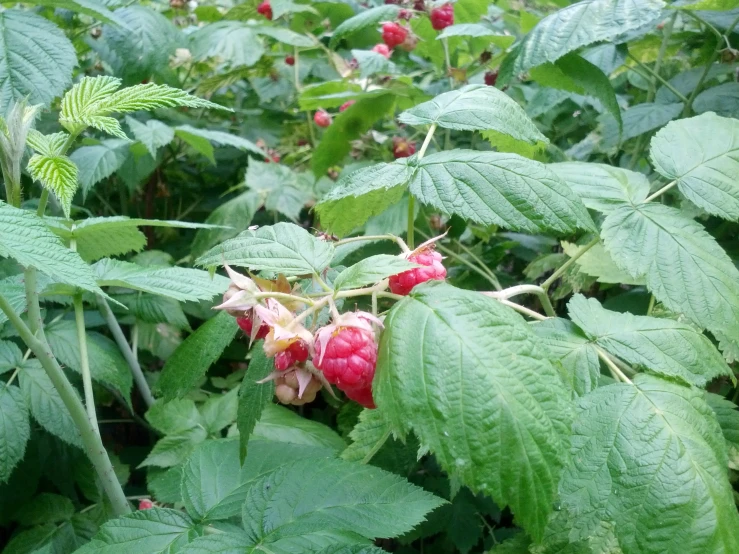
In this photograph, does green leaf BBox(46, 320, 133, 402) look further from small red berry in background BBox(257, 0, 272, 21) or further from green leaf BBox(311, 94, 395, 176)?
small red berry in background BBox(257, 0, 272, 21)

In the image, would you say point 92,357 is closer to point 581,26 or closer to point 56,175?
point 56,175

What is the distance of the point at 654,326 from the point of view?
66cm

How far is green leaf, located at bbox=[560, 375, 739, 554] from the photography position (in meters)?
0.51

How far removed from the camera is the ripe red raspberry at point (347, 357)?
1.60ft

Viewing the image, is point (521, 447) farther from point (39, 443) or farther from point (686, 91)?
point (686, 91)

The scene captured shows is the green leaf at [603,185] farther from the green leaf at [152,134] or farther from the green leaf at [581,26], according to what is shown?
the green leaf at [152,134]

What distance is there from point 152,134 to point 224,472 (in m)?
1.00

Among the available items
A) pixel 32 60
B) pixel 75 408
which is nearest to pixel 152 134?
pixel 32 60

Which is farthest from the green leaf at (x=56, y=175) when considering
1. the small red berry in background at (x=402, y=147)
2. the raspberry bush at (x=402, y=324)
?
the small red berry in background at (x=402, y=147)

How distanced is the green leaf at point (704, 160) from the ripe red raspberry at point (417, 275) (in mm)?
415

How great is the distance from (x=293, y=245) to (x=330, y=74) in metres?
1.65

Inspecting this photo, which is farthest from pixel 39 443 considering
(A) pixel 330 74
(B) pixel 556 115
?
(B) pixel 556 115

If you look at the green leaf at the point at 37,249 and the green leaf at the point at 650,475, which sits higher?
the green leaf at the point at 37,249

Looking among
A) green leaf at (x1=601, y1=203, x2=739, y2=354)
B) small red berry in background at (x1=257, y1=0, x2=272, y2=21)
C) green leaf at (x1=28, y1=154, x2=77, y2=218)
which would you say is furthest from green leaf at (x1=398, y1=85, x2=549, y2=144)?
small red berry in background at (x1=257, y1=0, x2=272, y2=21)
